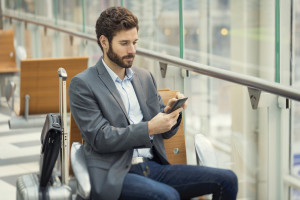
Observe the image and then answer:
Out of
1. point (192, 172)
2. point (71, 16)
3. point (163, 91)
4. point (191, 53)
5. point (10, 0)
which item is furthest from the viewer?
point (10, 0)

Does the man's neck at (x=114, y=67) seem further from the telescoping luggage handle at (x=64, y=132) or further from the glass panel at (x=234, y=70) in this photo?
the glass panel at (x=234, y=70)

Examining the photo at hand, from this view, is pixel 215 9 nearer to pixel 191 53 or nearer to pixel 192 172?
pixel 191 53

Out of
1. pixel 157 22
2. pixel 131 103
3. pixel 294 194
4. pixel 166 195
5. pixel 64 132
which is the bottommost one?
pixel 294 194

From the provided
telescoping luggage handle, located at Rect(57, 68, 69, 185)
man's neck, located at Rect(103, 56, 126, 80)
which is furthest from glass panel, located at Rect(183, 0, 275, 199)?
telescoping luggage handle, located at Rect(57, 68, 69, 185)

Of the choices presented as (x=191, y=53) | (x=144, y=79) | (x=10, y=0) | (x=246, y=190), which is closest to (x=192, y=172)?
(x=144, y=79)

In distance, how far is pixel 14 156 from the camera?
5855mm

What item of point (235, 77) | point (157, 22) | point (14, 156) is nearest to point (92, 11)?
point (157, 22)

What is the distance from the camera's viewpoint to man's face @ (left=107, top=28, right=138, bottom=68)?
294 centimetres

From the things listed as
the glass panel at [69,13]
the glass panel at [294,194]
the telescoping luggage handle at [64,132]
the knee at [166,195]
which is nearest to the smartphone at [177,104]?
the knee at [166,195]

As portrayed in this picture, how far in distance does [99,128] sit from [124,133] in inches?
4.5

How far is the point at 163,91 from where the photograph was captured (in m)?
3.43

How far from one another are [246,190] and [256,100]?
935 millimetres

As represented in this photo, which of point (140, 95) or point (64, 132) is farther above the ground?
point (140, 95)

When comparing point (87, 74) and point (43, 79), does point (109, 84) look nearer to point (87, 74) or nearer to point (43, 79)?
point (87, 74)
